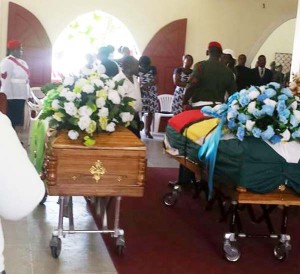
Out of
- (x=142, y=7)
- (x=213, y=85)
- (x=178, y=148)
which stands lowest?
(x=178, y=148)

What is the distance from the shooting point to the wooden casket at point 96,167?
3482mm

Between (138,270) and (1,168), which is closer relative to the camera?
(1,168)

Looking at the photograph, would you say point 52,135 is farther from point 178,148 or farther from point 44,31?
point 44,31

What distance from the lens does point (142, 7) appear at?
33.4 feet

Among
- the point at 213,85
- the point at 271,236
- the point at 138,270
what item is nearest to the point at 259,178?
the point at 271,236

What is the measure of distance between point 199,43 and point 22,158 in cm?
937

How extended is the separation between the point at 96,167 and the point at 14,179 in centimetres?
199

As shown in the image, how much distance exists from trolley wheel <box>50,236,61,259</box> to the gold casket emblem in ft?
1.79

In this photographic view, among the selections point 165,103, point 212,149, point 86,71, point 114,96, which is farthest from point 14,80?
point 212,149

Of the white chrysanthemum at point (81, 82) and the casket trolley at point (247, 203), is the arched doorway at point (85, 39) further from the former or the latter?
the white chrysanthemum at point (81, 82)

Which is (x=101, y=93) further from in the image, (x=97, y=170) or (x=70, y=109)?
(x=97, y=170)

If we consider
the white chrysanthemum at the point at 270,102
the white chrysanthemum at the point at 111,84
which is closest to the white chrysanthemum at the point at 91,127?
the white chrysanthemum at the point at 111,84

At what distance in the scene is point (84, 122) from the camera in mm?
3436

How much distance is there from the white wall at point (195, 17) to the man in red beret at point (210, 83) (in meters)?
4.79
